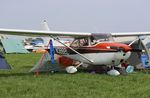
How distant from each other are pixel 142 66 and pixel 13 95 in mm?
8240

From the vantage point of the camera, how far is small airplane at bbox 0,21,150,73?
42.0 feet

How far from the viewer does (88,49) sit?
13.5m

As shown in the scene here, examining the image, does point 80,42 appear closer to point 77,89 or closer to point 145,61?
point 145,61

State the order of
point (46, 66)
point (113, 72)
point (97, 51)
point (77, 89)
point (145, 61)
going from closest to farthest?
point (77, 89) < point (113, 72) < point (97, 51) < point (46, 66) < point (145, 61)

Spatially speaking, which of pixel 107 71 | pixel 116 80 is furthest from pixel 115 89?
pixel 107 71

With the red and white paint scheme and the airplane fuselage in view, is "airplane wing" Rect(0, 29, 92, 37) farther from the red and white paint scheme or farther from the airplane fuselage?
the airplane fuselage

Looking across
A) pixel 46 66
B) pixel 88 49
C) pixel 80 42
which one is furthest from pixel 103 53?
pixel 46 66

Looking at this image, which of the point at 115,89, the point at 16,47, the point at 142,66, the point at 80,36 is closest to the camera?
the point at 115,89

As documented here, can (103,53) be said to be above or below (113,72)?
above

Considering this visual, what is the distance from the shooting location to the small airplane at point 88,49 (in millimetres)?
12789

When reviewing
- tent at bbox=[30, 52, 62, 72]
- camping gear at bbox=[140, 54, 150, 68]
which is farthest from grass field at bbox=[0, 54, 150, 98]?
camping gear at bbox=[140, 54, 150, 68]

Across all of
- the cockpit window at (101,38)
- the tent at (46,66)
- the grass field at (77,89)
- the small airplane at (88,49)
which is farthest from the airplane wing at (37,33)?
the grass field at (77,89)

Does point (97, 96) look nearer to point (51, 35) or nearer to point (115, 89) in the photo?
point (115, 89)

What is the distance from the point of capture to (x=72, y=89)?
29.5 feet
